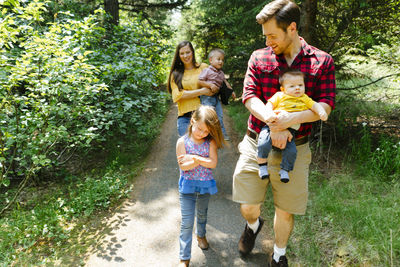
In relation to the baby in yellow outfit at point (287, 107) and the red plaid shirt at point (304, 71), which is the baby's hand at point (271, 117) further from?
the red plaid shirt at point (304, 71)

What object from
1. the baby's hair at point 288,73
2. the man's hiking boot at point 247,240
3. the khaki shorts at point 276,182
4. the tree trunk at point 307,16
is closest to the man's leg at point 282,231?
the khaki shorts at point 276,182

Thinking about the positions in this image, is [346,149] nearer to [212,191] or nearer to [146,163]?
[212,191]

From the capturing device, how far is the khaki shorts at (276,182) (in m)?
2.31

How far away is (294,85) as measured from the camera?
82.1 inches

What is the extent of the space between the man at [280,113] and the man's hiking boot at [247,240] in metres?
0.08

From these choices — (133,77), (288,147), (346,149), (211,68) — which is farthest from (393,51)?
(133,77)

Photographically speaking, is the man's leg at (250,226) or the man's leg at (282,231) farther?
the man's leg at (250,226)

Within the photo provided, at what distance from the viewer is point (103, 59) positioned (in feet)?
15.7

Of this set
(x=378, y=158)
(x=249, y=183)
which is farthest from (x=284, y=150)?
(x=378, y=158)

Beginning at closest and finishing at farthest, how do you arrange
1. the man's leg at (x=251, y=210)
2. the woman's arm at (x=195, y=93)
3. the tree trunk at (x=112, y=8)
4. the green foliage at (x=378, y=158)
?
the man's leg at (x=251, y=210) < the woman's arm at (x=195, y=93) < the green foliage at (x=378, y=158) < the tree trunk at (x=112, y=8)

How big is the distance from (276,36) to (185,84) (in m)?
1.84

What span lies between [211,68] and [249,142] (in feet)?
5.31

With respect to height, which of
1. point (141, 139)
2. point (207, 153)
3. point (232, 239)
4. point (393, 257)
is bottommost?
point (141, 139)

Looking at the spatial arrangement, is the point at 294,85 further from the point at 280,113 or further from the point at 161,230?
the point at 161,230
